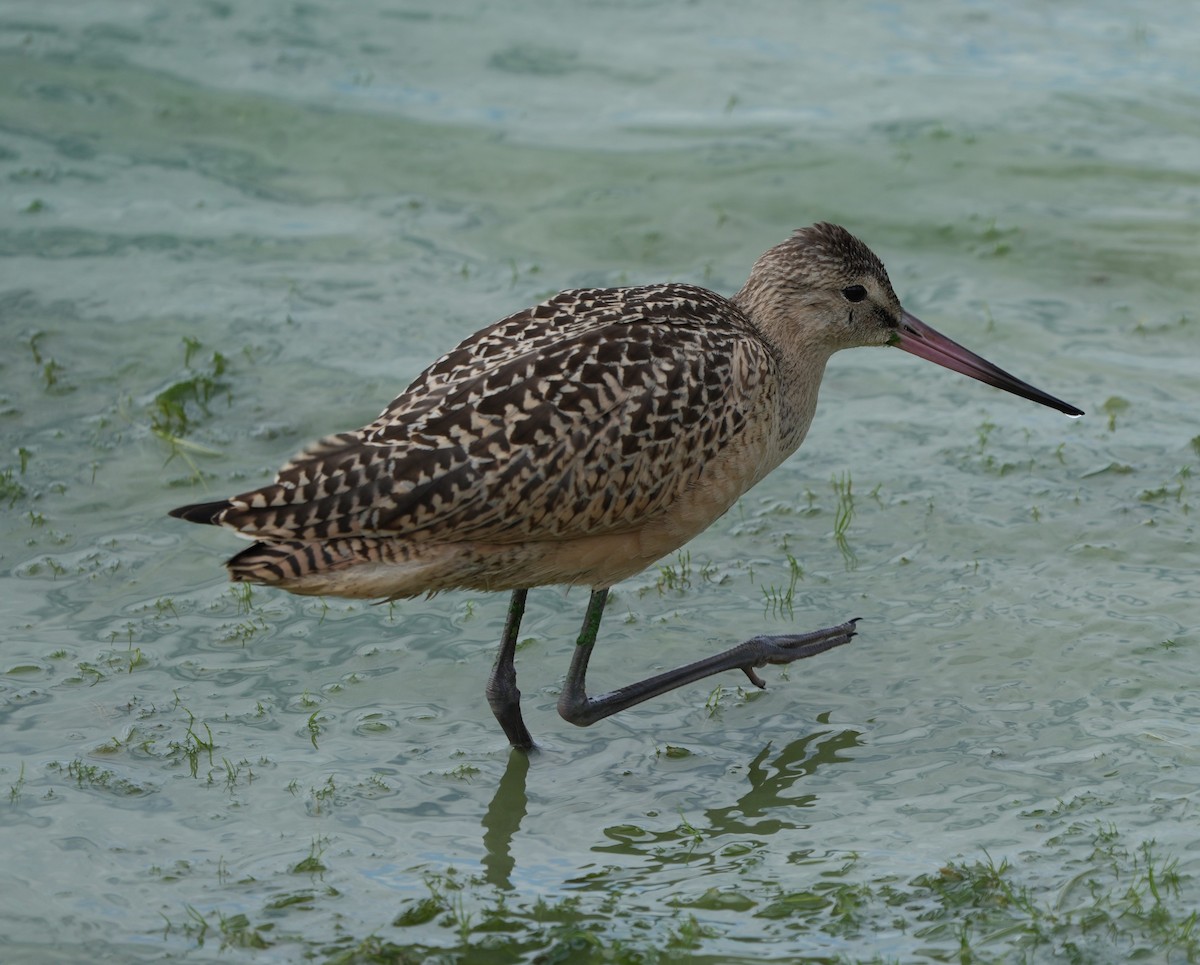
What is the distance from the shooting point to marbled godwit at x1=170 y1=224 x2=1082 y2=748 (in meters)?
4.63

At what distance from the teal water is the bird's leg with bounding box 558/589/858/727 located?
17cm

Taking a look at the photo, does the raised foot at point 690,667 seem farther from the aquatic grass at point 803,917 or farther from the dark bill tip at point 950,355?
the dark bill tip at point 950,355

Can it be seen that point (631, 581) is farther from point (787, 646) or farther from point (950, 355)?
point (950, 355)

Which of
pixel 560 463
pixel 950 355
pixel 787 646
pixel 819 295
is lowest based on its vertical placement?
pixel 787 646

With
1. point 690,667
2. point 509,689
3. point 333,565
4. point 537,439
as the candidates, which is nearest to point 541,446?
point 537,439

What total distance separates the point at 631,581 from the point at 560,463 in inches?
69.3

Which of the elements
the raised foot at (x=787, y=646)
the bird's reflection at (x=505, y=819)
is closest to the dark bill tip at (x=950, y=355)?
the raised foot at (x=787, y=646)

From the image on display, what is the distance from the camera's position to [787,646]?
5.54m

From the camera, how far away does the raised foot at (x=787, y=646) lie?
18.0ft

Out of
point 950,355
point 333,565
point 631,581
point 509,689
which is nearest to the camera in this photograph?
point 333,565

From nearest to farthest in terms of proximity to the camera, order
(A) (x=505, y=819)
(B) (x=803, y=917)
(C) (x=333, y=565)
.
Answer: (B) (x=803, y=917) < (C) (x=333, y=565) < (A) (x=505, y=819)

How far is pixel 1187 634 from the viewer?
5.86m

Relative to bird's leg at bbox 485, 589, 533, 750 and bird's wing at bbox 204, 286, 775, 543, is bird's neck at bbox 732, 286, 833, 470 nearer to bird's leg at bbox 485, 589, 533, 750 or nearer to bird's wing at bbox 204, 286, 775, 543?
bird's wing at bbox 204, 286, 775, 543

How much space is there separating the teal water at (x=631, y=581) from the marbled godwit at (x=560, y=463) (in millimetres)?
588
